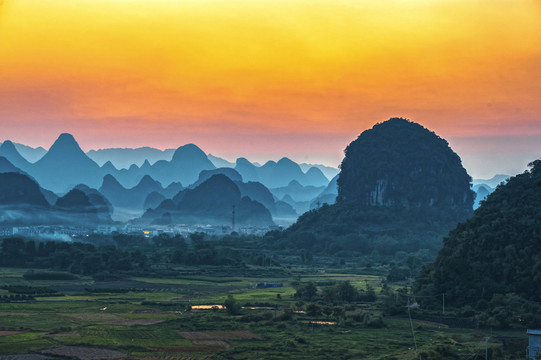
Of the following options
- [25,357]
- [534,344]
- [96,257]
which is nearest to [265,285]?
[96,257]

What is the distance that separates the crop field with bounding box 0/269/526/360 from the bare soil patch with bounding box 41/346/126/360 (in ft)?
0.12

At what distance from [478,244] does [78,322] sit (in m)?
21.8

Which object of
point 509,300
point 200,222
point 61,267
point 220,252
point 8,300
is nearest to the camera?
point 509,300

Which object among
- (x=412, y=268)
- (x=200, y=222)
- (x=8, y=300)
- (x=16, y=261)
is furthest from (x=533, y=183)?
(x=200, y=222)

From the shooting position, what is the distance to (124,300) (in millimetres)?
40406

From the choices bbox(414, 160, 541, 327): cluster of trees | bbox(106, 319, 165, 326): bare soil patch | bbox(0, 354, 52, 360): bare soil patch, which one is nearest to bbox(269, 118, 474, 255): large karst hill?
bbox(414, 160, 541, 327): cluster of trees

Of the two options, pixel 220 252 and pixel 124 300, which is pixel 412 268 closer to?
pixel 220 252

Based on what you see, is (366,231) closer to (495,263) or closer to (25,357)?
(495,263)

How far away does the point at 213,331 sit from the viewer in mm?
30578

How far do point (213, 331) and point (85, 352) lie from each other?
6398 mm

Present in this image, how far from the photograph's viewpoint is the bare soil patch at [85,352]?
82.2ft

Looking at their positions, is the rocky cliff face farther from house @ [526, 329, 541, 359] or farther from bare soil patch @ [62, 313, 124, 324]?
house @ [526, 329, 541, 359]

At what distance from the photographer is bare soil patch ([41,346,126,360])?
25.1m

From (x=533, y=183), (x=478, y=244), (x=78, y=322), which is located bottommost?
(x=78, y=322)
